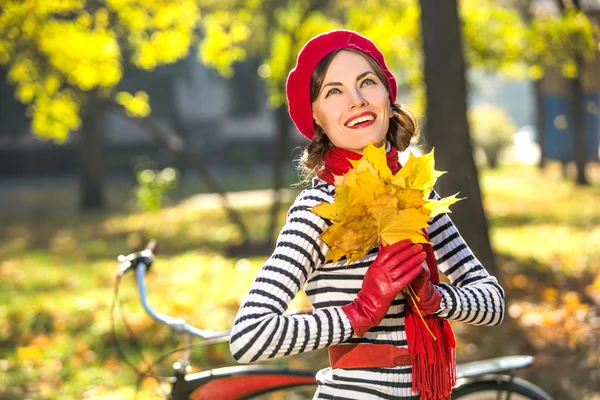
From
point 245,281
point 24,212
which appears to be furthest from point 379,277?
point 24,212

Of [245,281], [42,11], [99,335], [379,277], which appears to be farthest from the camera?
[42,11]

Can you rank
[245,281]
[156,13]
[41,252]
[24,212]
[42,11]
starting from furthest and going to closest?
[24,212]
[41,252]
[156,13]
[42,11]
[245,281]

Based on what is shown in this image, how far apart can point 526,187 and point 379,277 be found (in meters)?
24.4

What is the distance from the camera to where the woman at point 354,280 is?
2240mm

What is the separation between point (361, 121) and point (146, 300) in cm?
125

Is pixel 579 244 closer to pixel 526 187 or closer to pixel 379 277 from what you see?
pixel 379 277

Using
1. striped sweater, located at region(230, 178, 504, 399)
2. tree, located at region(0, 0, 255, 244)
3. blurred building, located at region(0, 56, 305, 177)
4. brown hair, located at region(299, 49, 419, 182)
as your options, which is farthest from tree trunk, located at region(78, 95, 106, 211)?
striped sweater, located at region(230, 178, 504, 399)

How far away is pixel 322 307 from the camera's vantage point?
2439 mm

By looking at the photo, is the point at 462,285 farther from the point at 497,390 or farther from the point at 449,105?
the point at 449,105

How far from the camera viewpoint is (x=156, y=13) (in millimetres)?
13820

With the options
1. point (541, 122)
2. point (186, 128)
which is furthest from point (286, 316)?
point (186, 128)

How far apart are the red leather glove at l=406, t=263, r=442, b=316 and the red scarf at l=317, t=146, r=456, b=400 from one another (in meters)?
0.09

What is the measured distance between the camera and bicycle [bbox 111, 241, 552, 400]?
3.30m

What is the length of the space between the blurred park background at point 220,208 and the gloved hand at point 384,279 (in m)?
0.89
